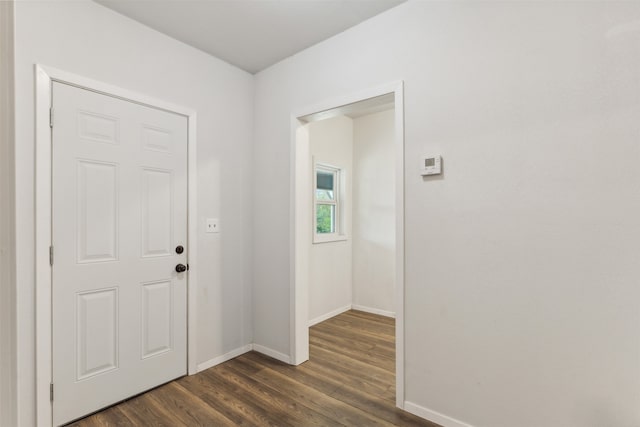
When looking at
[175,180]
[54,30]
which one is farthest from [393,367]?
[54,30]

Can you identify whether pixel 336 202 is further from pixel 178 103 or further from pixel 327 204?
pixel 178 103

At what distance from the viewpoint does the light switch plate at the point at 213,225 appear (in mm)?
2645

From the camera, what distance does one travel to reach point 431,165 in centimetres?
191

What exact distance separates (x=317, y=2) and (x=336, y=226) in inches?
109

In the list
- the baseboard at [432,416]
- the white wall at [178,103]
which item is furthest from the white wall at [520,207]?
the white wall at [178,103]

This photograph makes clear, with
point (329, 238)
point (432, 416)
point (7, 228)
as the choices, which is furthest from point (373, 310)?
point (7, 228)

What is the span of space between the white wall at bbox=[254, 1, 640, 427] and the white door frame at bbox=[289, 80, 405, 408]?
5 centimetres

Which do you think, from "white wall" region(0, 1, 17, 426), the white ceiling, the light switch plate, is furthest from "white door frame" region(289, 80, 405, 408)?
"white wall" region(0, 1, 17, 426)

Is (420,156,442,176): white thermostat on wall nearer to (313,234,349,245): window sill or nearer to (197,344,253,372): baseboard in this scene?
(313,234,349,245): window sill

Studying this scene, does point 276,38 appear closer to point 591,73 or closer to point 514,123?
point 514,123

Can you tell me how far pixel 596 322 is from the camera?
4.75 feet

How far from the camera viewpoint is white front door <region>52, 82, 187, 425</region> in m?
1.88

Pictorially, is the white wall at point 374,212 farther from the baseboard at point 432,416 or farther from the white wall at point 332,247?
the baseboard at point 432,416

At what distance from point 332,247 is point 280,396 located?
2.10 metres
